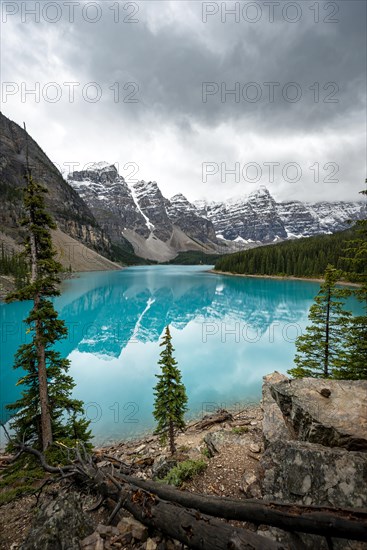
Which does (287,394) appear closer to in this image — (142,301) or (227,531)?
(227,531)

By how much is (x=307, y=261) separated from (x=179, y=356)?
98899 mm

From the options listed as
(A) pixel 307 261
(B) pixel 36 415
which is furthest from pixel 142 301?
(A) pixel 307 261

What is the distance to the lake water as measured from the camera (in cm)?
1966

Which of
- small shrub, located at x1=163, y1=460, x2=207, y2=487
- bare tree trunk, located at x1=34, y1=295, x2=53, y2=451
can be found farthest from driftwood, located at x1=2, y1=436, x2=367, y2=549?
bare tree trunk, located at x1=34, y1=295, x2=53, y2=451

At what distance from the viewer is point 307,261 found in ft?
363

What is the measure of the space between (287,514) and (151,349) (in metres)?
30.1

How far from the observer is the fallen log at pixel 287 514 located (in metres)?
3.65

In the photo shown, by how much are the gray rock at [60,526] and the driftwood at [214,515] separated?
0.52 meters

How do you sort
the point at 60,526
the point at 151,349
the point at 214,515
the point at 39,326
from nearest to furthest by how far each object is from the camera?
the point at 214,515 < the point at 60,526 < the point at 39,326 < the point at 151,349

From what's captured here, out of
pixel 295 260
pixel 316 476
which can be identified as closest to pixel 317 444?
pixel 316 476

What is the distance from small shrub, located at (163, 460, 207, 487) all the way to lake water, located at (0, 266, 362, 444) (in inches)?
370

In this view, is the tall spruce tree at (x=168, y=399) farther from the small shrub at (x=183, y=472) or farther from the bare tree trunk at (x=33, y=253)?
the bare tree trunk at (x=33, y=253)

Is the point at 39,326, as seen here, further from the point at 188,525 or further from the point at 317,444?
the point at 317,444

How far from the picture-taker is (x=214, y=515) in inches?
180
